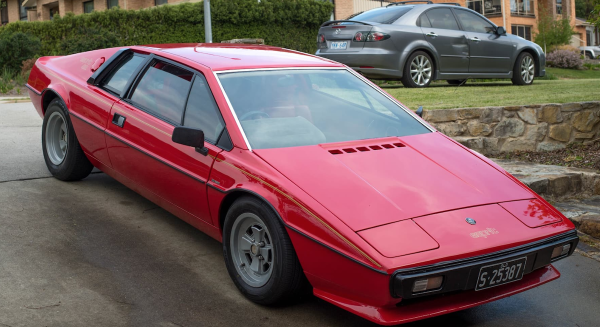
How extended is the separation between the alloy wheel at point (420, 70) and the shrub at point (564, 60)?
54.4 feet

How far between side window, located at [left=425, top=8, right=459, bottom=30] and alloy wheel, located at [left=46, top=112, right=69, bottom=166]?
716cm

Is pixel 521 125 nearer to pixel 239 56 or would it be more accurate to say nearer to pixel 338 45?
pixel 338 45

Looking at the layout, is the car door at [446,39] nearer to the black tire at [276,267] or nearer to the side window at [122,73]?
the side window at [122,73]

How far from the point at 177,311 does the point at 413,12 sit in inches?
338

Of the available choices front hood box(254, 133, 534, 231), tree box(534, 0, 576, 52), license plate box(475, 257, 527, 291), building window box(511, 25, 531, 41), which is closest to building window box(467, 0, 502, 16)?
building window box(511, 25, 531, 41)

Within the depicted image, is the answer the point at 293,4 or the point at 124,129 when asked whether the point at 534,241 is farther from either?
the point at 293,4

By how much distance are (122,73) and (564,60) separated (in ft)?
77.1

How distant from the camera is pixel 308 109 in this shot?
4.24m

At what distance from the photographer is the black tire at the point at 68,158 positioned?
5473 millimetres

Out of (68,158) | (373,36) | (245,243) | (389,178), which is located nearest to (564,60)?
(373,36)

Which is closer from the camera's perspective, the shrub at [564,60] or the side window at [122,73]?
the side window at [122,73]

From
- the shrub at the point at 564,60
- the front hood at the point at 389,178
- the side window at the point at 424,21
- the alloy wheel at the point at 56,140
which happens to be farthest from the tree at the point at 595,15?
the shrub at the point at 564,60

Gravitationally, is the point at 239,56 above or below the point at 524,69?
above

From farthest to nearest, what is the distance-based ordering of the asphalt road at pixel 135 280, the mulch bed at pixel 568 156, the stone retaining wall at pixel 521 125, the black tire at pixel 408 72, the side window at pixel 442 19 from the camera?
the side window at pixel 442 19 → the black tire at pixel 408 72 → the stone retaining wall at pixel 521 125 → the mulch bed at pixel 568 156 → the asphalt road at pixel 135 280
